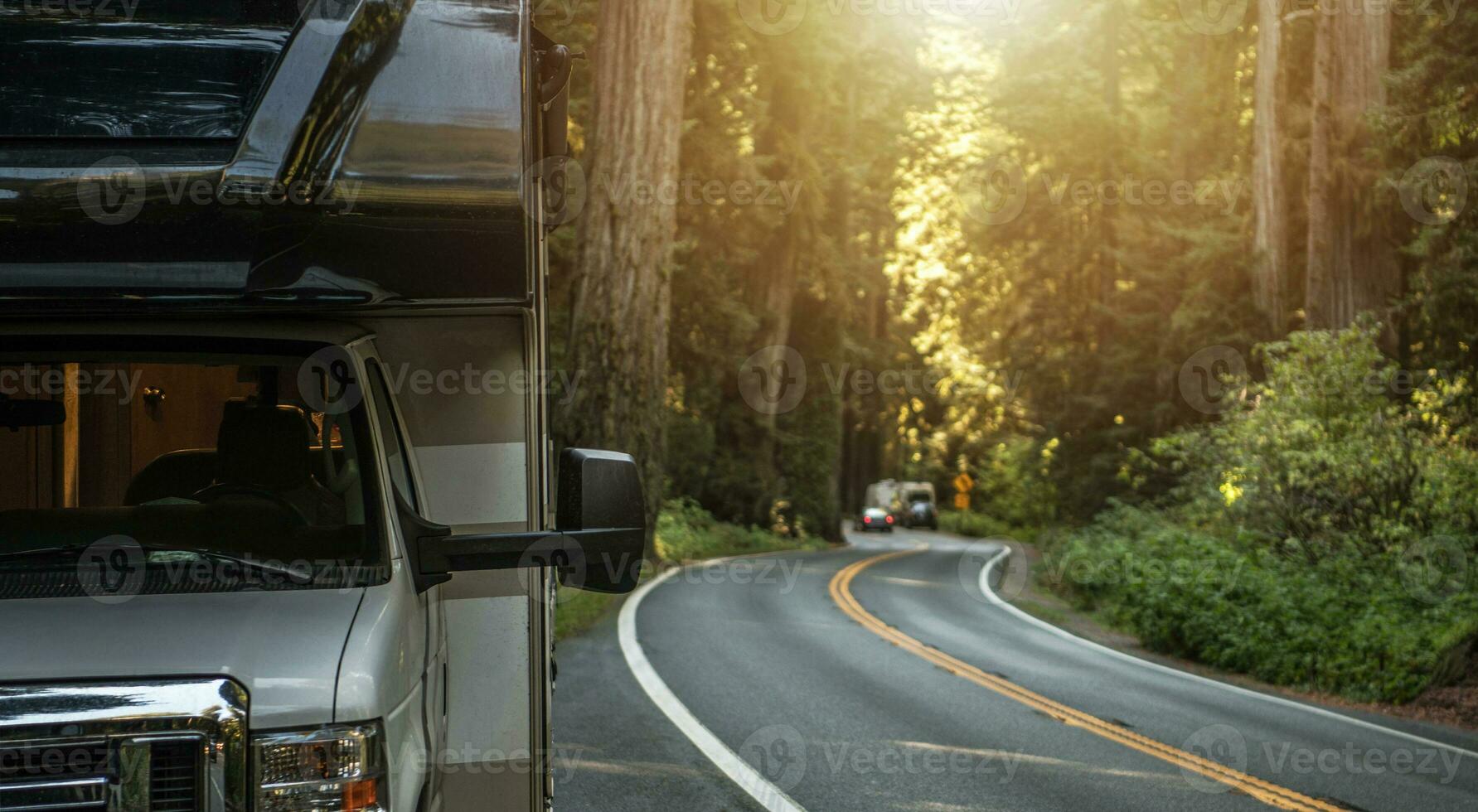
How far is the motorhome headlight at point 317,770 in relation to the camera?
304cm

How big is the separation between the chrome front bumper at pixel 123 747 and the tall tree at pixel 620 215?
16.3 m

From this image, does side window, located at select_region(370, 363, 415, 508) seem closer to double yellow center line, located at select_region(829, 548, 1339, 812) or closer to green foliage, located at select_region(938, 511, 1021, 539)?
double yellow center line, located at select_region(829, 548, 1339, 812)

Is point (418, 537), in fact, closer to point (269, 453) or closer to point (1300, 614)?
point (269, 453)

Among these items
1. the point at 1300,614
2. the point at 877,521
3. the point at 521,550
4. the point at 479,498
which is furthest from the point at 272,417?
the point at 877,521

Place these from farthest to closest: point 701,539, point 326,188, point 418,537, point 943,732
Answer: point 701,539
point 943,732
point 418,537
point 326,188

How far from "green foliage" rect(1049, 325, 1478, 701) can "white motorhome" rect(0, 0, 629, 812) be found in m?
10.8

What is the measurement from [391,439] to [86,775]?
4.77ft

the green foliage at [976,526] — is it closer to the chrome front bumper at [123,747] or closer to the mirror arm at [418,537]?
the mirror arm at [418,537]

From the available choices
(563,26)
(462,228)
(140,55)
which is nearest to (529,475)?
(462,228)

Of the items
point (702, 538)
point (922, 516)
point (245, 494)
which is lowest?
point (922, 516)

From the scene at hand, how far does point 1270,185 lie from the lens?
1093 inches

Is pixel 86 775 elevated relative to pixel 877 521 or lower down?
elevated

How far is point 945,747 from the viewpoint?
888 cm

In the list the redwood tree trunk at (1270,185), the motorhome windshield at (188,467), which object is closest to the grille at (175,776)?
the motorhome windshield at (188,467)
